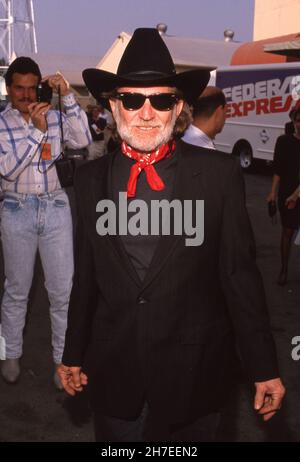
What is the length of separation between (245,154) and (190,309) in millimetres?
16825

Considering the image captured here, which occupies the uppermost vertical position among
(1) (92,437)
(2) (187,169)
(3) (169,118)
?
(3) (169,118)

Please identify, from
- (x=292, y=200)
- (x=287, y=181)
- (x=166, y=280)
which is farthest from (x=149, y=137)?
(x=287, y=181)

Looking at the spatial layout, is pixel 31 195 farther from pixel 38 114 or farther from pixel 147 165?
pixel 147 165

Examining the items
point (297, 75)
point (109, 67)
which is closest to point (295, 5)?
point (109, 67)

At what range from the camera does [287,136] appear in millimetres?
7555

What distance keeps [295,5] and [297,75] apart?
1828cm

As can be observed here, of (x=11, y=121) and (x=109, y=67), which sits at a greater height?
(x=11, y=121)

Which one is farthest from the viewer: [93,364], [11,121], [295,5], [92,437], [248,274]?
[295,5]

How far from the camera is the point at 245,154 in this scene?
1892cm

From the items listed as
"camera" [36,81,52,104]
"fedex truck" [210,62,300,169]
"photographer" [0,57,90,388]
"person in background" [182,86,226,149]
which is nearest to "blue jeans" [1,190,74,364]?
"photographer" [0,57,90,388]

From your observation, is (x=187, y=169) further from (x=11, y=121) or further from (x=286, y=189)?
(x=286, y=189)

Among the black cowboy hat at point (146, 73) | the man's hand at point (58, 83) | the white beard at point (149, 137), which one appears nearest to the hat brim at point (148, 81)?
the black cowboy hat at point (146, 73)

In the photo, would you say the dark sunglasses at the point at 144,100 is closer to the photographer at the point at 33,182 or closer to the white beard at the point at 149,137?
the white beard at the point at 149,137

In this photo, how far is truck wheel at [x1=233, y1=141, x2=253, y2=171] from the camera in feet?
61.1
